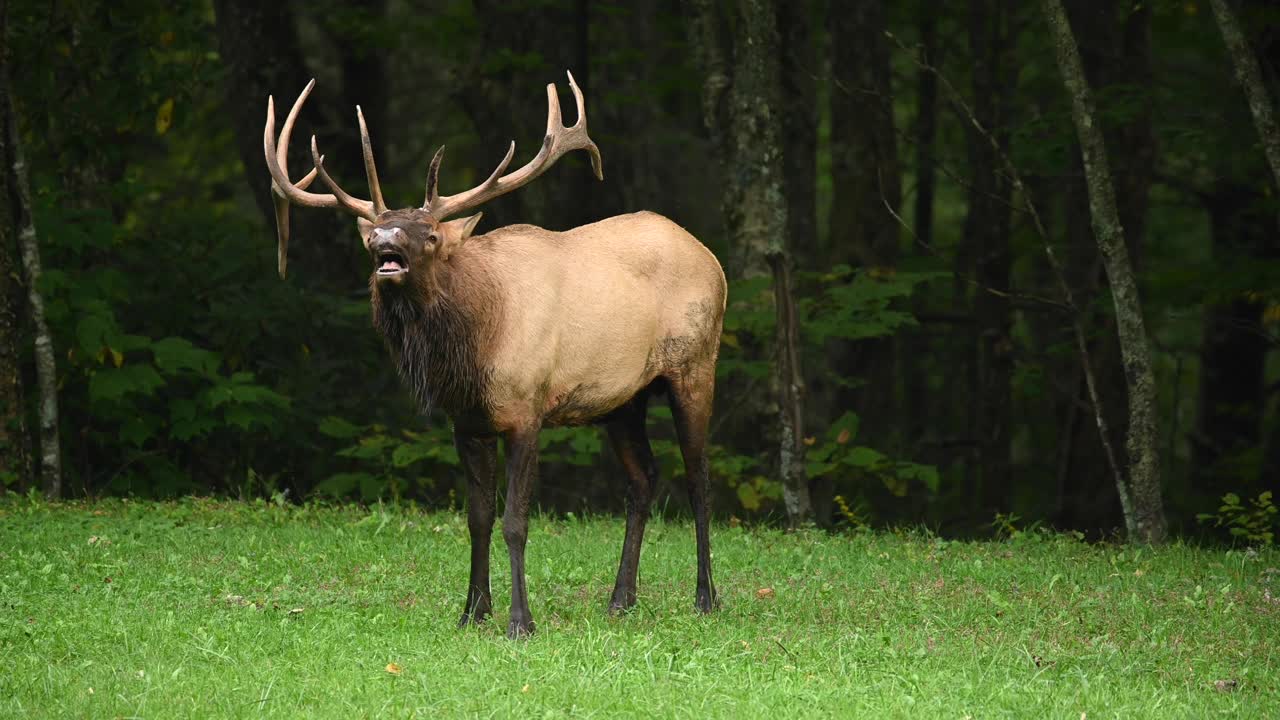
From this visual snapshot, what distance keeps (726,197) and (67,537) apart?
585 centimetres

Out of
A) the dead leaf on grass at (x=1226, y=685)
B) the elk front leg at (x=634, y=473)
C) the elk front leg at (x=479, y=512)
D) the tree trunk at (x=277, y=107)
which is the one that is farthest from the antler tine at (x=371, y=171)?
the tree trunk at (x=277, y=107)

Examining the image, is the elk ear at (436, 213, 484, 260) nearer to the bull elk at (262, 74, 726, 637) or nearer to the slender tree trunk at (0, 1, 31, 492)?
the bull elk at (262, 74, 726, 637)

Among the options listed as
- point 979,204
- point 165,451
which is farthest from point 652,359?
point 979,204

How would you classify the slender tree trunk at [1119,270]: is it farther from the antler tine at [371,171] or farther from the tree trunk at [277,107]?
the tree trunk at [277,107]

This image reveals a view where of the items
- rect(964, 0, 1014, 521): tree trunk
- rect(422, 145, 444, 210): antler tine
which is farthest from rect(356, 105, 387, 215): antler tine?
rect(964, 0, 1014, 521): tree trunk

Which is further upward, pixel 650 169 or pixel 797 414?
pixel 650 169

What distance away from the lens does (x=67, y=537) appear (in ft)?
32.9

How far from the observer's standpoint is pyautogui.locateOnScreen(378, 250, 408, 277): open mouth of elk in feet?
24.2

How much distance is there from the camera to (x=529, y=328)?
7898 millimetres

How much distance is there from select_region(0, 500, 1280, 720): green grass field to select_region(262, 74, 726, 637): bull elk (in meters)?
0.69

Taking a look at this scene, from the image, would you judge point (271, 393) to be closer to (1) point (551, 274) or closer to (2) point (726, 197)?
(2) point (726, 197)

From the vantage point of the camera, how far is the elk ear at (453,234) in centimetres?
778

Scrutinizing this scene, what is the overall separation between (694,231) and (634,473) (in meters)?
11.1

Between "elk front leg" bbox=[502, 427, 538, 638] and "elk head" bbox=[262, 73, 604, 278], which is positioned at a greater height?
"elk head" bbox=[262, 73, 604, 278]
